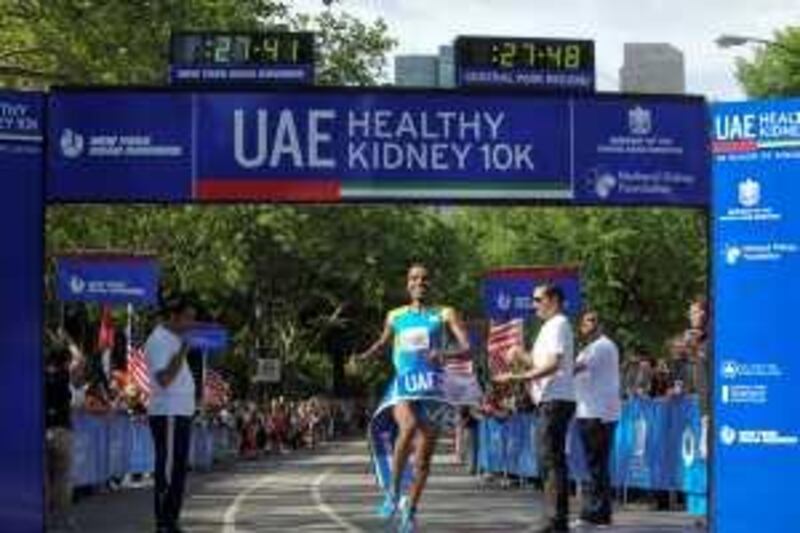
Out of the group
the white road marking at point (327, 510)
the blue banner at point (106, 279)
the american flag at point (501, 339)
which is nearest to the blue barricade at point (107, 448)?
the blue banner at point (106, 279)

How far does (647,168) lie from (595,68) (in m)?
1.81

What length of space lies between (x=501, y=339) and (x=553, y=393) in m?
16.4

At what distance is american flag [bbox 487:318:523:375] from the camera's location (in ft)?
102

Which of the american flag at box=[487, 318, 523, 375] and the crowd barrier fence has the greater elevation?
the american flag at box=[487, 318, 523, 375]

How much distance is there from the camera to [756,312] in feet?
46.9

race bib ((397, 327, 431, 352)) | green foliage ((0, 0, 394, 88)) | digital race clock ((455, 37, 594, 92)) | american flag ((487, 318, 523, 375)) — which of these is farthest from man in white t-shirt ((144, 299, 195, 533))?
american flag ((487, 318, 523, 375))

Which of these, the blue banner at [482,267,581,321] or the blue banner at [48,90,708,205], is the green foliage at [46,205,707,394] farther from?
the blue banner at [48,90,708,205]

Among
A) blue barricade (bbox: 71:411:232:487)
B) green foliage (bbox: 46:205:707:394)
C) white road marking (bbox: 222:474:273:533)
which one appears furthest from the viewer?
green foliage (bbox: 46:205:707:394)

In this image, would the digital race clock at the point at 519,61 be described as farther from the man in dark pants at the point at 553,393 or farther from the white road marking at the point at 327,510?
the white road marking at the point at 327,510

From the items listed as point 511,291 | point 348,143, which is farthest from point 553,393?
point 511,291

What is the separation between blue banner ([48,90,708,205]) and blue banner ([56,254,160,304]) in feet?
47.7

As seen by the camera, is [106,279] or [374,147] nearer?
[374,147]

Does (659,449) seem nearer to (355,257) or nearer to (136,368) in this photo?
(136,368)

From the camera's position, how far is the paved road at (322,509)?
58.6 ft
